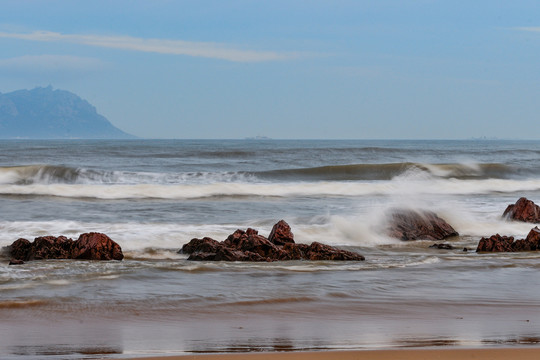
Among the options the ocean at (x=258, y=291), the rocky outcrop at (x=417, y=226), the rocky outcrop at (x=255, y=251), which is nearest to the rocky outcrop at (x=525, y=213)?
the ocean at (x=258, y=291)

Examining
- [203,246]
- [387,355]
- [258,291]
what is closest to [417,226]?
[203,246]

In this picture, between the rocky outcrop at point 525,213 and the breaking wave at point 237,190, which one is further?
the breaking wave at point 237,190

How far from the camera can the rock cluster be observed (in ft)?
27.0

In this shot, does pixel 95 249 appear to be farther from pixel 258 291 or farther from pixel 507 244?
pixel 507 244

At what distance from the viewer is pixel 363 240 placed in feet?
34.3

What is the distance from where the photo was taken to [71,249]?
8328 mm

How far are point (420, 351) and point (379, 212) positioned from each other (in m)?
7.09


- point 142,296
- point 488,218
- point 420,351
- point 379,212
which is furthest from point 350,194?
point 420,351

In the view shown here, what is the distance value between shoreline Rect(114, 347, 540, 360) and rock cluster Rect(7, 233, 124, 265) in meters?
4.25

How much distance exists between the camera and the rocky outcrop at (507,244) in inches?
370

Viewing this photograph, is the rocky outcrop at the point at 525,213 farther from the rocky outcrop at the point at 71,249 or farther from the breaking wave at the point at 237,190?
the rocky outcrop at the point at 71,249

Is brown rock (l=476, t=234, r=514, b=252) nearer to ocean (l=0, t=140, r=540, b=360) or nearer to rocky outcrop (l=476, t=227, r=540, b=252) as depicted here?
rocky outcrop (l=476, t=227, r=540, b=252)

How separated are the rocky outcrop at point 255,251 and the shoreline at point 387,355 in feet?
13.1

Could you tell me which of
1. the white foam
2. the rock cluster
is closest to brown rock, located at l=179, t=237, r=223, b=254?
the rock cluster
